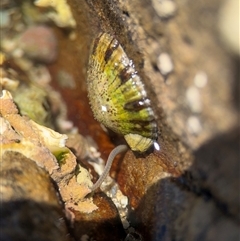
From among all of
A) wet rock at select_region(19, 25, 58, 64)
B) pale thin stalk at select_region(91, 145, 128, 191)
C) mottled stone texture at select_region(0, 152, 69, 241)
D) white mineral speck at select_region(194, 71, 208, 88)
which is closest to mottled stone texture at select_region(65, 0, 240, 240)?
white mineral speck at select_region(194, 71, 208, 88)

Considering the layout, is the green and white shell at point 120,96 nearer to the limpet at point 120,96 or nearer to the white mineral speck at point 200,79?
the limpet at point 120,96

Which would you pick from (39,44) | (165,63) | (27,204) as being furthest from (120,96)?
(39,44)

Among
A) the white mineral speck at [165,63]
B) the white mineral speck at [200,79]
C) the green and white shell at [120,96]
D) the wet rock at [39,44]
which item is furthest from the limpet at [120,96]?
the wet rock at [39,44]

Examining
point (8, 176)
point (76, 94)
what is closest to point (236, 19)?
point (8, 176)

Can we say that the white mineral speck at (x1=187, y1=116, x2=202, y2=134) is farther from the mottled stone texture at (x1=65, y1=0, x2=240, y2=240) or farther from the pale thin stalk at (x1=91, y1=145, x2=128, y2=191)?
the pale thin stalk at (x1=91, y1=145, x2=128, y2=191)

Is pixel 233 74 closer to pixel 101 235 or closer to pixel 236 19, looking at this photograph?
pixel 236 19
